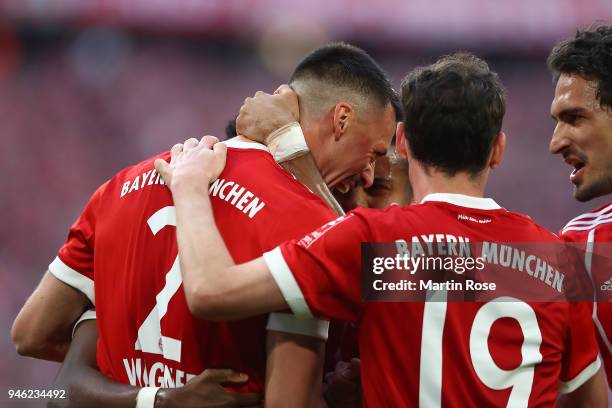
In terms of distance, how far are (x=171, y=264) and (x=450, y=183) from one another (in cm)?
96

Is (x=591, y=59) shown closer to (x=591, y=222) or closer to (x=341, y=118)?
(x=591, y=222)

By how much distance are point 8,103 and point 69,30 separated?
124cm

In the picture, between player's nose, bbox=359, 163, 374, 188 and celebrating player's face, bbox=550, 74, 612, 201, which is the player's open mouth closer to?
celebrating player's face, bbox=550, 74, 612, 201

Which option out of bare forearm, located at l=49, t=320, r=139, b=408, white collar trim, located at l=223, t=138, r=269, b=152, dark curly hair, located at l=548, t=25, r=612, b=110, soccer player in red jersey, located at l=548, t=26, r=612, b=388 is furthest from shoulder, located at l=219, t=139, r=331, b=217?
dark curly hair, located at l=548, t=25, r=612, b=110

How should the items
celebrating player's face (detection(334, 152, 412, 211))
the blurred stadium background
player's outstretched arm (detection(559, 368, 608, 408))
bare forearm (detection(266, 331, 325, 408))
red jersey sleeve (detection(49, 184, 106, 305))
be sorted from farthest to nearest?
the blurred stadium background, celebrating player's face (detection(334, 152, 412, 211)), red jersey sleeve (detection(49, 184, 106, 305)), player's outstretched arm (detection(559, 368, 608, 408)), bare forearm (detection(266, 331, 325, 408))

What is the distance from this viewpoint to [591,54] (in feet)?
12.1

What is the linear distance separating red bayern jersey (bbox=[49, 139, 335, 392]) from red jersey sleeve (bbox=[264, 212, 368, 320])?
0.57ft

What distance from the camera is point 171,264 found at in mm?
2926

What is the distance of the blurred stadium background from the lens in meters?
11.3

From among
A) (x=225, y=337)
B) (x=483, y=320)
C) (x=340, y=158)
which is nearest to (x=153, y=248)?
(x=225, y=337)

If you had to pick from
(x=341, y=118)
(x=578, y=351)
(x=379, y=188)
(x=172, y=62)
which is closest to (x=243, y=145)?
(x=341, y=118)

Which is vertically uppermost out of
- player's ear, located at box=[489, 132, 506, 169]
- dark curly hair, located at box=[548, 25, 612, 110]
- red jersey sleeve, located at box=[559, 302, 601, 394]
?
dark curly hair, located at box=[548, 25, 612, 110]

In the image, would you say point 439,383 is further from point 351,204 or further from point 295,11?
point 295,11

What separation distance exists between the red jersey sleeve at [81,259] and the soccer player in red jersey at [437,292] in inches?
24.4
